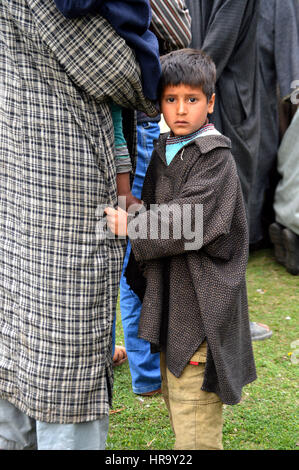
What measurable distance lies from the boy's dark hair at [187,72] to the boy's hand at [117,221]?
409 mm

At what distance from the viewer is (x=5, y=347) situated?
164cm

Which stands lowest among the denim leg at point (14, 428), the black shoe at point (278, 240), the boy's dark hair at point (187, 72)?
the black shoe at point (278, 240)

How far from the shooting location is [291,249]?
4172 millimetres

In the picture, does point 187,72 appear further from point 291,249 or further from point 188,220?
point 291,249

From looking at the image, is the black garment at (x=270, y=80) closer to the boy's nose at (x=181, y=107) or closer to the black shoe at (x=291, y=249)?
the black shoe at (x=291, y=249)

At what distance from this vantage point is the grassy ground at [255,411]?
87.9 inches

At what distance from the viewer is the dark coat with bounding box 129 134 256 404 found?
64.7 inches

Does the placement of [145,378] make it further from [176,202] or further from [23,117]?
[23,117]

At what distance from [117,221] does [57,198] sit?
0.19 metres

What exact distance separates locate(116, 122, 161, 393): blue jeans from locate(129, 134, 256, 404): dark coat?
0.58m

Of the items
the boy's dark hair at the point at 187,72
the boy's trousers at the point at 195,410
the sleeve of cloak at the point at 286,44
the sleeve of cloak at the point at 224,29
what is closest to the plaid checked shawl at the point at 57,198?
the boy's dark hair at the point at 187,72

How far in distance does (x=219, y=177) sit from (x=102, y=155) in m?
0.35

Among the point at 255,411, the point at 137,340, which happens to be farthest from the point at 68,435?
the point at 255,411
